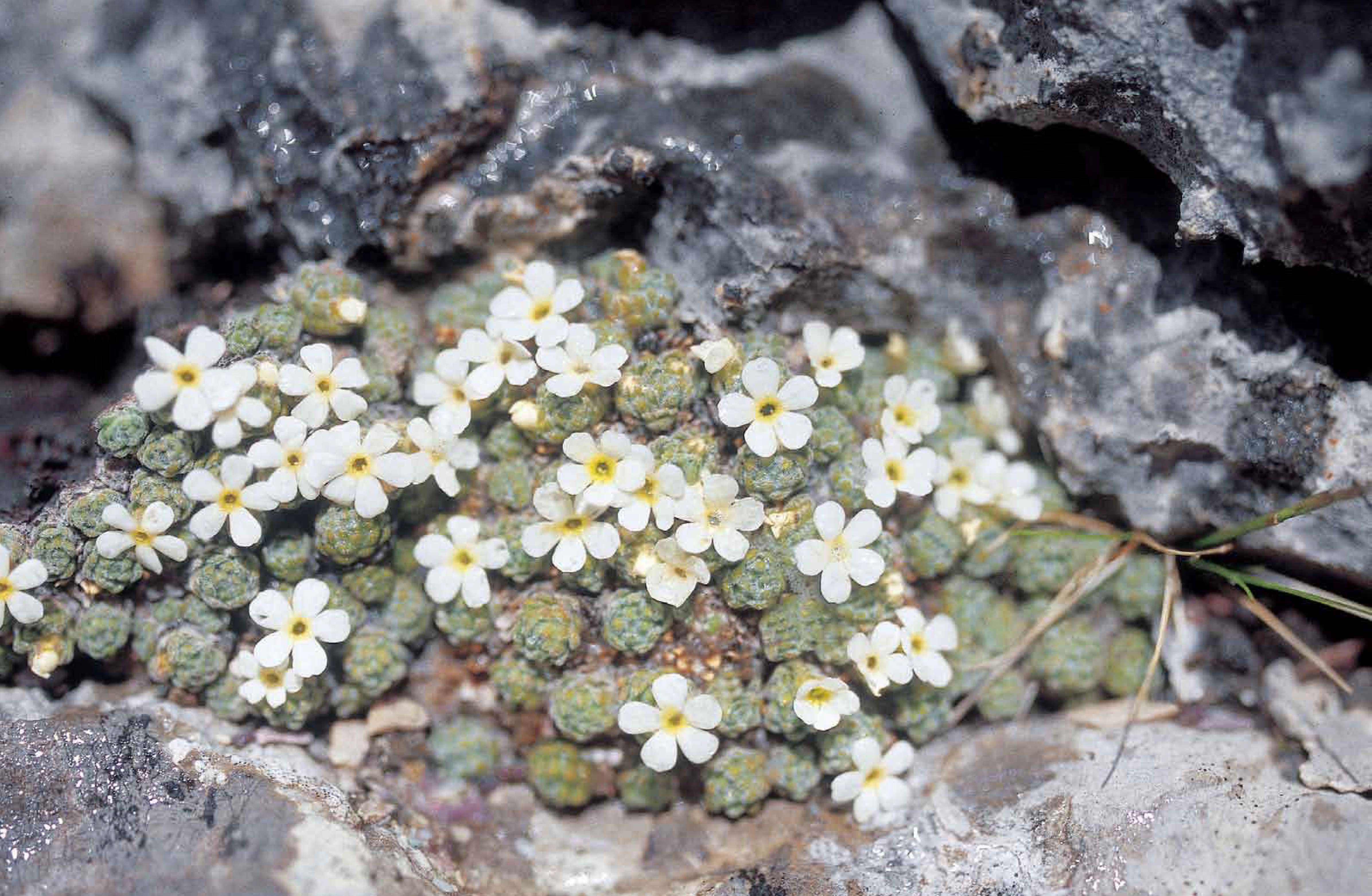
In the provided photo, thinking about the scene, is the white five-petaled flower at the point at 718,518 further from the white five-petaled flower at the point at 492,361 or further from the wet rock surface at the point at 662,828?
the wet rock surface at the point at 662,828

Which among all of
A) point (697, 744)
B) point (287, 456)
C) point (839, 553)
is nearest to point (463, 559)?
point (287, 456)

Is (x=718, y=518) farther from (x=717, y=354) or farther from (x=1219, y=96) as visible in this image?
(x=1219, y=96)

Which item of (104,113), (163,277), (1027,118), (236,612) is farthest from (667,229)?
(104,113)

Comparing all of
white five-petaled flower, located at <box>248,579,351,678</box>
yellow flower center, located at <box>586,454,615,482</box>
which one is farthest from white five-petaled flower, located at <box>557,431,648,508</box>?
white five-petaled flower, located at <box>248,579,351,678</box>

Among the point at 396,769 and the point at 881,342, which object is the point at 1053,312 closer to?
the point at 881,342

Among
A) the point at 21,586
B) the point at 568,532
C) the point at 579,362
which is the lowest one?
the point at 21,586
